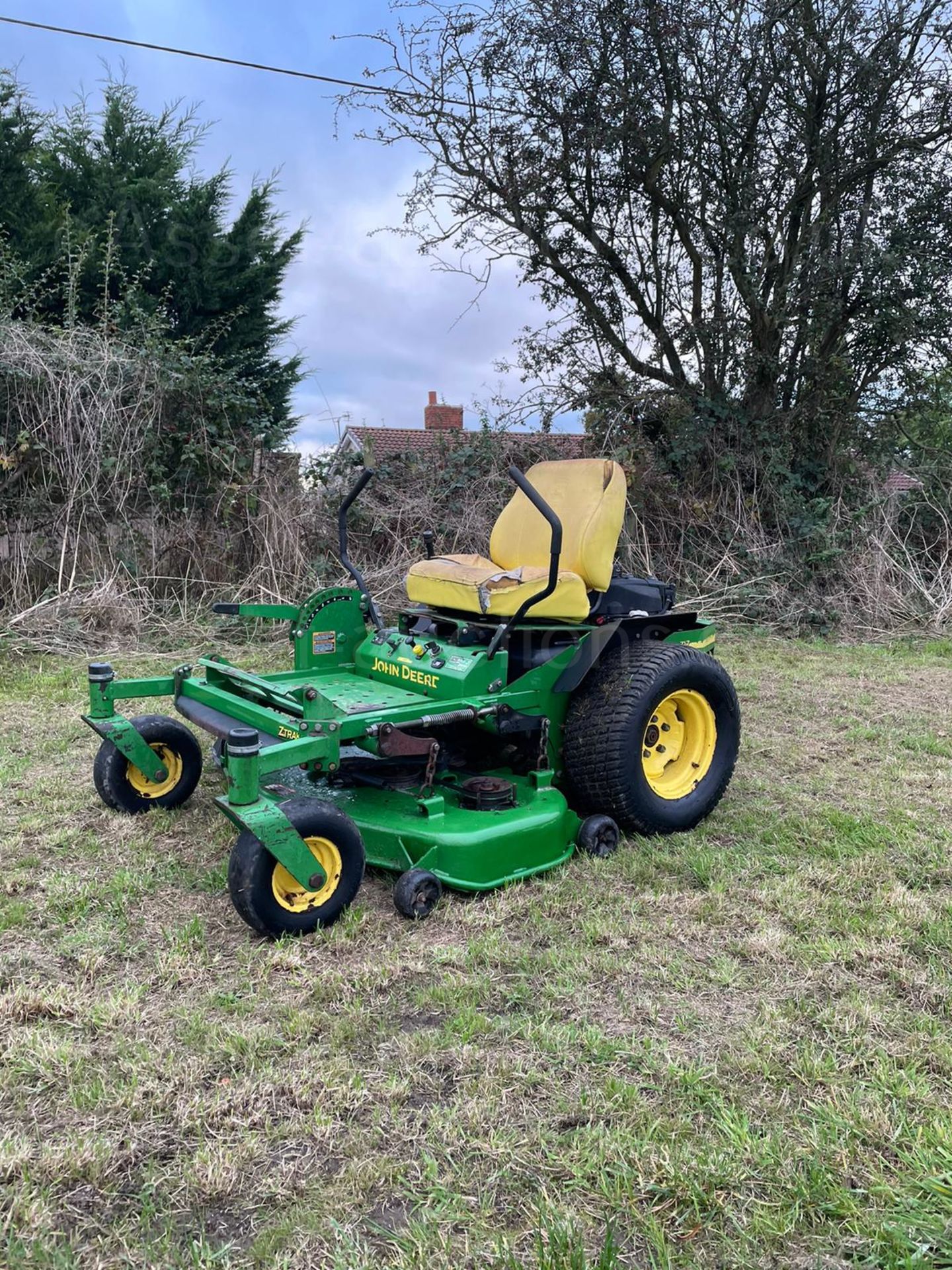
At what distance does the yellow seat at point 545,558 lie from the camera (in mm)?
3645

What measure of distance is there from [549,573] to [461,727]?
2.38ft

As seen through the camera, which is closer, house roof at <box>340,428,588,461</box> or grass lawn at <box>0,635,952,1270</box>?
grass lawn at <box>0,635,952,1270</box>

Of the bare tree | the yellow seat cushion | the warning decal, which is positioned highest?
the bare tree

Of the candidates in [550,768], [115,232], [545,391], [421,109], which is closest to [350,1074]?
[550,768]

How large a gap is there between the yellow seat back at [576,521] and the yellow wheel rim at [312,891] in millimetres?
1603

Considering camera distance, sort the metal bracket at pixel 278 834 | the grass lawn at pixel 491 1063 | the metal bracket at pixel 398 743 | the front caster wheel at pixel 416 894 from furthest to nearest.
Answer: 1. the metal bracket at pixel 398 743
2. the front caster wheel at pixel 416 894
3. the metal bracket at pixel 278 834
4. the grass lawn at pixel 491 1063

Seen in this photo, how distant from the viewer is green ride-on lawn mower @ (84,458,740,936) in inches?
112

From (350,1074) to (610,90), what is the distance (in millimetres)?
9463

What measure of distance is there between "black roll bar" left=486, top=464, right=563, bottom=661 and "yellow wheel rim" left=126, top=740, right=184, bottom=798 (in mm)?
1435

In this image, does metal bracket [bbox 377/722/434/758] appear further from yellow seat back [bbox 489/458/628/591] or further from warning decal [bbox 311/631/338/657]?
yellow seat back [bbox 489/458/628/591]

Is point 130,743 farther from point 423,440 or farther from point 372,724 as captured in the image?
point 423,440

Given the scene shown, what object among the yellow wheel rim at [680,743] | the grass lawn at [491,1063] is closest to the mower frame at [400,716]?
the grass lawn at [491,1063]

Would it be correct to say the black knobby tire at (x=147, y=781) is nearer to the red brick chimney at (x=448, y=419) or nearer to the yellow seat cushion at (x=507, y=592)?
the yellow seat cushion at (x=507, y=592)

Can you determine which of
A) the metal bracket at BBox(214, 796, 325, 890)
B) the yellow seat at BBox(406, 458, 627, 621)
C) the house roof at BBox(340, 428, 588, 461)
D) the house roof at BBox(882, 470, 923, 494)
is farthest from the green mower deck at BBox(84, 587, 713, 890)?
the house roof at BBox(882, 470, 923, 494)
